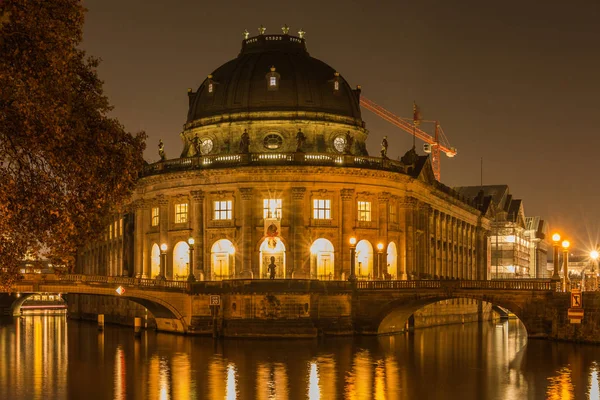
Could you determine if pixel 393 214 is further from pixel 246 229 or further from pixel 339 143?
pixel 246 229

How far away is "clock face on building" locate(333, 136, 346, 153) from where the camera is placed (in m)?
97.0

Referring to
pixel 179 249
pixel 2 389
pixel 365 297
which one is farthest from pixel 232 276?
pixel 2 389

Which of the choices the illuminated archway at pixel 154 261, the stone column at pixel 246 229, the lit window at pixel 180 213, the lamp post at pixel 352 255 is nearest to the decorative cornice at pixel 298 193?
the stone column at pixel 246 229

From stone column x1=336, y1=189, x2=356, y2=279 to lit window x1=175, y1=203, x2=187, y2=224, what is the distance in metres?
14.5

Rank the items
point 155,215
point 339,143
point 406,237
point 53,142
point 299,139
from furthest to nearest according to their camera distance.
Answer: point 339,143, point 155,215, point 406,237, point 299,139, point 53,142

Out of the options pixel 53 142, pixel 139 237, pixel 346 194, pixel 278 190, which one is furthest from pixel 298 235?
pixel 53 142

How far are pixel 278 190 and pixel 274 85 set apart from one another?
12.5 metres

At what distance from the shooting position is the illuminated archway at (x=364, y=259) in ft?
300

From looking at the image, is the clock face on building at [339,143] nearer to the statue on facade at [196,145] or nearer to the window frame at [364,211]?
the window frame at [364,211]

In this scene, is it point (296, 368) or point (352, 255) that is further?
point (352, 255)

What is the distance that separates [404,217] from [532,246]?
331 ft

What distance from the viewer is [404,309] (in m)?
83.2

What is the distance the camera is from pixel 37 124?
32281 millimetres

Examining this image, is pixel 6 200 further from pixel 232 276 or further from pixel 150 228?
pixel 150 228
